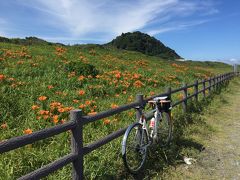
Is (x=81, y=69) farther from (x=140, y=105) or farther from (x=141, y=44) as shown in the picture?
(x=141, y=44)

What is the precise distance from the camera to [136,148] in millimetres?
6410

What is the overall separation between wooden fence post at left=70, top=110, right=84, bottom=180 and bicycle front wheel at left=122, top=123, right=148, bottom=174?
1.26 m

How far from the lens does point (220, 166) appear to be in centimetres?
750

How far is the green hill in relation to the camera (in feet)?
241

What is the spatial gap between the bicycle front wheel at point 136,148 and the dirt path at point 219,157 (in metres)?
0.64

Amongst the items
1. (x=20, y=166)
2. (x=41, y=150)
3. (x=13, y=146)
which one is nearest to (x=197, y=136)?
(x=41, y=150)

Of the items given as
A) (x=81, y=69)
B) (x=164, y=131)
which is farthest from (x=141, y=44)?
(x=164, y=131)

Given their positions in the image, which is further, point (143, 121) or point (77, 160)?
point (143, 121)

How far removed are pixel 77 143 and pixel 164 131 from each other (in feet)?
11.5

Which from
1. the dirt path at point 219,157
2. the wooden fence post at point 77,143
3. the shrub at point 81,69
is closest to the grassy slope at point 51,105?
the shrub at point 81,69

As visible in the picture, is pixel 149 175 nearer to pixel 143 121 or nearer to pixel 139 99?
pixel 143 121

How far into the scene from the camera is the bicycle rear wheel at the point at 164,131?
7.75 m

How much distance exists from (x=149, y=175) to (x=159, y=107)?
173 cm

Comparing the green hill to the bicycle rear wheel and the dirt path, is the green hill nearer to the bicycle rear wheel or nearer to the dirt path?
the dirt path
